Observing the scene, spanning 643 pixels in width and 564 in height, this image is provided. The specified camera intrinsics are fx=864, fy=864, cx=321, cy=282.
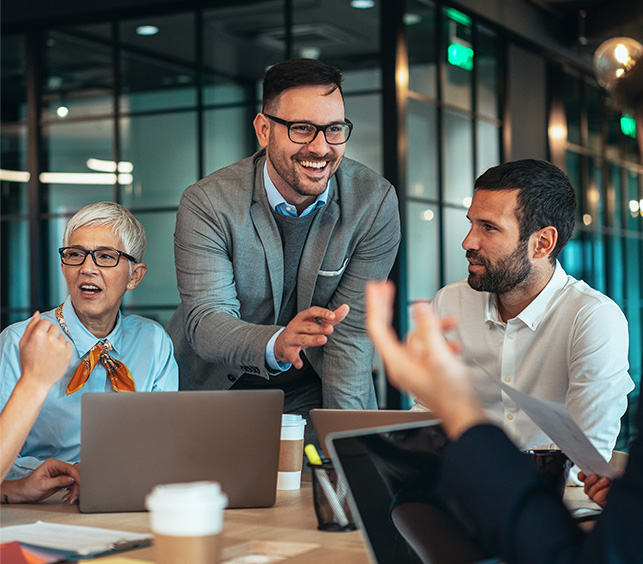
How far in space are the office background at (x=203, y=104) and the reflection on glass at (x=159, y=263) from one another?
0.01 metres

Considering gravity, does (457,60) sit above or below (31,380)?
above

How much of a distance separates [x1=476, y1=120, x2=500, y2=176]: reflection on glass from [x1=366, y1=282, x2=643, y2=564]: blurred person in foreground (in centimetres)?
541

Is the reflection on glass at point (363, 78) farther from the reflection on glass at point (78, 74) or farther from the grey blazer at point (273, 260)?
the grey blazer at point (273, 260)

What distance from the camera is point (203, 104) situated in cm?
620

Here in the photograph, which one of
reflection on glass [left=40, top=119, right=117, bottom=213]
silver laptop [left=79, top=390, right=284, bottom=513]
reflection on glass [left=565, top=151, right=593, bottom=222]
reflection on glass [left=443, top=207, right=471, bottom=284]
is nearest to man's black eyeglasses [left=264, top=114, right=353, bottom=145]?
silver laptop [left=79, top=390, right=284, bottom=513]

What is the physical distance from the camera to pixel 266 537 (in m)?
1.28

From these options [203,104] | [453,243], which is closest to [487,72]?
[453,243]

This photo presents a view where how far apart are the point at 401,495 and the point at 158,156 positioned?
5345 millimetres

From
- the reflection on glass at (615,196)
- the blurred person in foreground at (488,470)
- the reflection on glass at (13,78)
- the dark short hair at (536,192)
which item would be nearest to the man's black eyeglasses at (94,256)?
the dark short hair at (536,192)

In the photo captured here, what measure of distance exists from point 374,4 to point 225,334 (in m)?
4.41

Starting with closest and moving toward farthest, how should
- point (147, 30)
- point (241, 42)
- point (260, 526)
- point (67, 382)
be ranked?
1. point (260, 526)
2. point (67, 382)
3. point (147, 30)
4. point (241, 42)

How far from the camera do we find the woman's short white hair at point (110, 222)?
2.15 meters

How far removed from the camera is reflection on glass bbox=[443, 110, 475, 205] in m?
5.89

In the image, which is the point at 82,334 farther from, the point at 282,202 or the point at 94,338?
the point at 282,202
